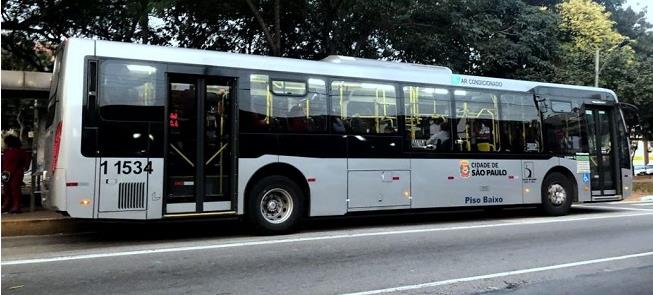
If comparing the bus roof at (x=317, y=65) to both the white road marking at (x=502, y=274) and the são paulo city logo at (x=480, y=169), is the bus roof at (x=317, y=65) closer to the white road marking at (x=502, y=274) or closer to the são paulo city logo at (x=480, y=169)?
the são paulo city logo at (x=480, y=169)

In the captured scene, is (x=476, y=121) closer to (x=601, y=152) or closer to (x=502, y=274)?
(x=601, y=152)

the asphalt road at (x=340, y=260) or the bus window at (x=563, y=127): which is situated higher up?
the bus window at (x=563, y=127)

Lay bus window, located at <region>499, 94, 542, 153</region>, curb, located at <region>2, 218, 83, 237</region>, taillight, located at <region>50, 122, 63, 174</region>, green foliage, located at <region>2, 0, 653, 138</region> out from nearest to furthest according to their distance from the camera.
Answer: taillight, located at <region>50, 122, 63, 174</region> → curb, located at <region>2, 218, 83, 237</region> → bus window, located at <region>499, 94, 542, 153</region> → green foliage, located at <region>2, 0, 653, 138</region>

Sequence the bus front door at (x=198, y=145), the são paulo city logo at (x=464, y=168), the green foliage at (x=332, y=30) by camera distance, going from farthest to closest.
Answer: the green foliage at (x=332, y=30), the são paulo city logo at (x=464, y=168), the bus front door at (x=198, y=145)

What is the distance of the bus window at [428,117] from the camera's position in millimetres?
11477

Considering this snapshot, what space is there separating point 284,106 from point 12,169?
6052 mm

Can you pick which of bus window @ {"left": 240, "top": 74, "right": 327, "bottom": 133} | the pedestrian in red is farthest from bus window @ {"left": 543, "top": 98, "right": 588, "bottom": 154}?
the pedestrian in red

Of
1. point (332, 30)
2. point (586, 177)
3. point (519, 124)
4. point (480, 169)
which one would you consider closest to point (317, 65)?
point (480, 169)

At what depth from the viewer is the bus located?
28.2 ft

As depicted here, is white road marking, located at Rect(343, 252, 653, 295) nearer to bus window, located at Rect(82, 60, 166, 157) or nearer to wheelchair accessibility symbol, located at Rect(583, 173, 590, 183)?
bus window, located at Rect(82, 60, 166, 157)

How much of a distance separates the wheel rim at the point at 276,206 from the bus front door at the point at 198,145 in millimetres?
686

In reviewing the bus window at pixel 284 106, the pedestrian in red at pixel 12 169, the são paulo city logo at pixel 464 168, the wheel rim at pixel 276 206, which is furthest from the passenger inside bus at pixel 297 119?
the pedestrian in red at pixel 12 169

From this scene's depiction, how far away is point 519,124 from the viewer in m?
13.0

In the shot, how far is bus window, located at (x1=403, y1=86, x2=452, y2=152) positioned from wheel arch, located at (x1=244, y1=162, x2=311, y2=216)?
2.48 meters
